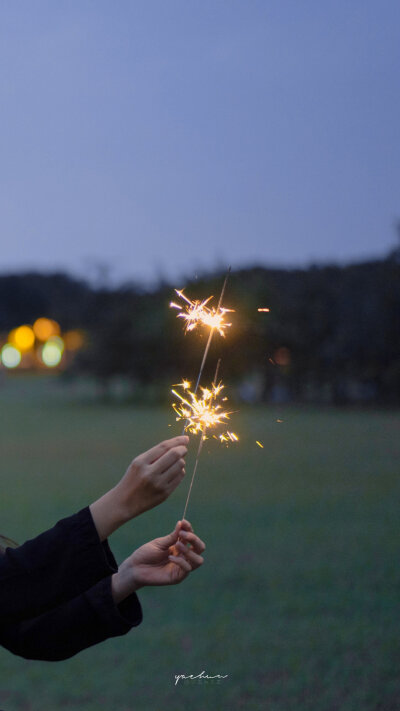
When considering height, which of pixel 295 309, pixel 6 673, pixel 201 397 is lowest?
pixel 6 673

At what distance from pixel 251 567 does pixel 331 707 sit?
308 cm

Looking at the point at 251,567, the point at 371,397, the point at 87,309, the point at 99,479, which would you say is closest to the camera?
the point at 251,567

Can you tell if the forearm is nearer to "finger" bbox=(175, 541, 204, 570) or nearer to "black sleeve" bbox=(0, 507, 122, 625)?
"black sleeve" bbox=(0, 507, 122, 625)

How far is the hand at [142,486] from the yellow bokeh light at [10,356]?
2433 inches

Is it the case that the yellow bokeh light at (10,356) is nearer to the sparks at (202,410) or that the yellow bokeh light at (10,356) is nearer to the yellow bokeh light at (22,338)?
the yellow bokeh light at (22,338)

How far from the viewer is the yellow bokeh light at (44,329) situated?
2469 inches

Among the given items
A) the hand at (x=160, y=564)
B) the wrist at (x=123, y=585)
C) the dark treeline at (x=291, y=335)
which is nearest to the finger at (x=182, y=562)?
the hand at (x=160, y=564)

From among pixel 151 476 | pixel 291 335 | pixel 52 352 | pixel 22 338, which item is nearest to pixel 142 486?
pixel 151 476

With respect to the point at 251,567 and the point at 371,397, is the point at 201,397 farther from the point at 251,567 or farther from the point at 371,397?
the point at 371,397

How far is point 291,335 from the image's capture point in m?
29.9

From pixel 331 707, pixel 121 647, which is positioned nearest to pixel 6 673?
pixel 121 647

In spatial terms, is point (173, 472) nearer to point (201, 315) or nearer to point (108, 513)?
point (108, 513)

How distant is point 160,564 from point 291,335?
2847 centimetres

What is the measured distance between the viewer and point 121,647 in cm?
543
